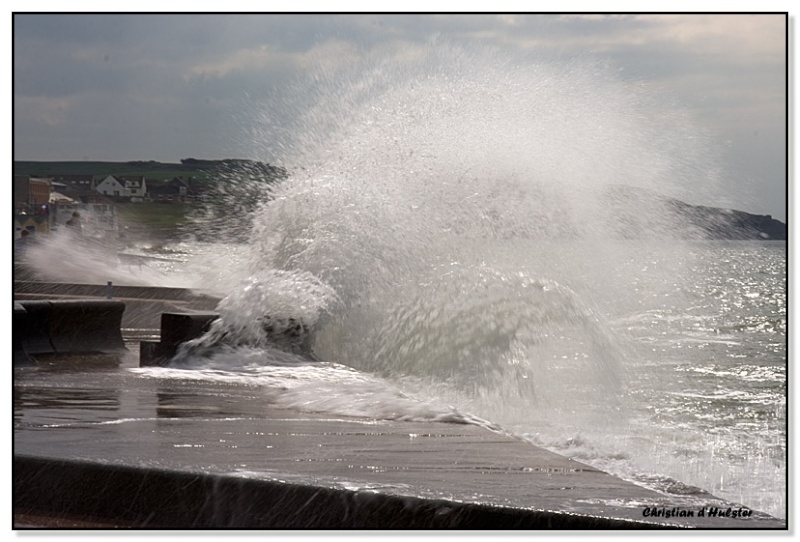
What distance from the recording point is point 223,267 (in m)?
12.2

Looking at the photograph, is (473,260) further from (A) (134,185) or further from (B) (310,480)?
(B) (310,480)

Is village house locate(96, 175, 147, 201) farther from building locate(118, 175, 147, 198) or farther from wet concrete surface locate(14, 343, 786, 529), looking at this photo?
wet concrete surface locate(14, 343, 786, 529)

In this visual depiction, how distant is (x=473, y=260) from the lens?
6945mm

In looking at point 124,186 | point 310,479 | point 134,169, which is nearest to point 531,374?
point 310,479

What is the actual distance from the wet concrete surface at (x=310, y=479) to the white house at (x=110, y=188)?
5.35 metres

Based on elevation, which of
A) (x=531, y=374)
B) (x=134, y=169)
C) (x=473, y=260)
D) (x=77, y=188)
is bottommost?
(x=531, y=374)

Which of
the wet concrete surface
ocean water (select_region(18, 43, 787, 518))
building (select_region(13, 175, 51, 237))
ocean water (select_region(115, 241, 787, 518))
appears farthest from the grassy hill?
the wet concrete surface

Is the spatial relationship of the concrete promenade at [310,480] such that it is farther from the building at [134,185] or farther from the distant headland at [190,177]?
the building at [134,185]

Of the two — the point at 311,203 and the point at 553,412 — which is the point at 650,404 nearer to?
the point at 553,412

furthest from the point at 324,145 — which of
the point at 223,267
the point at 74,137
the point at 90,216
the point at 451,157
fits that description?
the point at 223,267

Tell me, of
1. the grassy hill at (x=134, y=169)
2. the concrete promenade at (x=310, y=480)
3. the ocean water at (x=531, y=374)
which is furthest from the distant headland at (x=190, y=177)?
the concrete promenade at (x=310, y=480)

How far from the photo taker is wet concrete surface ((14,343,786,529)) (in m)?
2.91

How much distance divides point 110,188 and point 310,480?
7111mm

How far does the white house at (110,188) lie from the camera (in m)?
9.25
